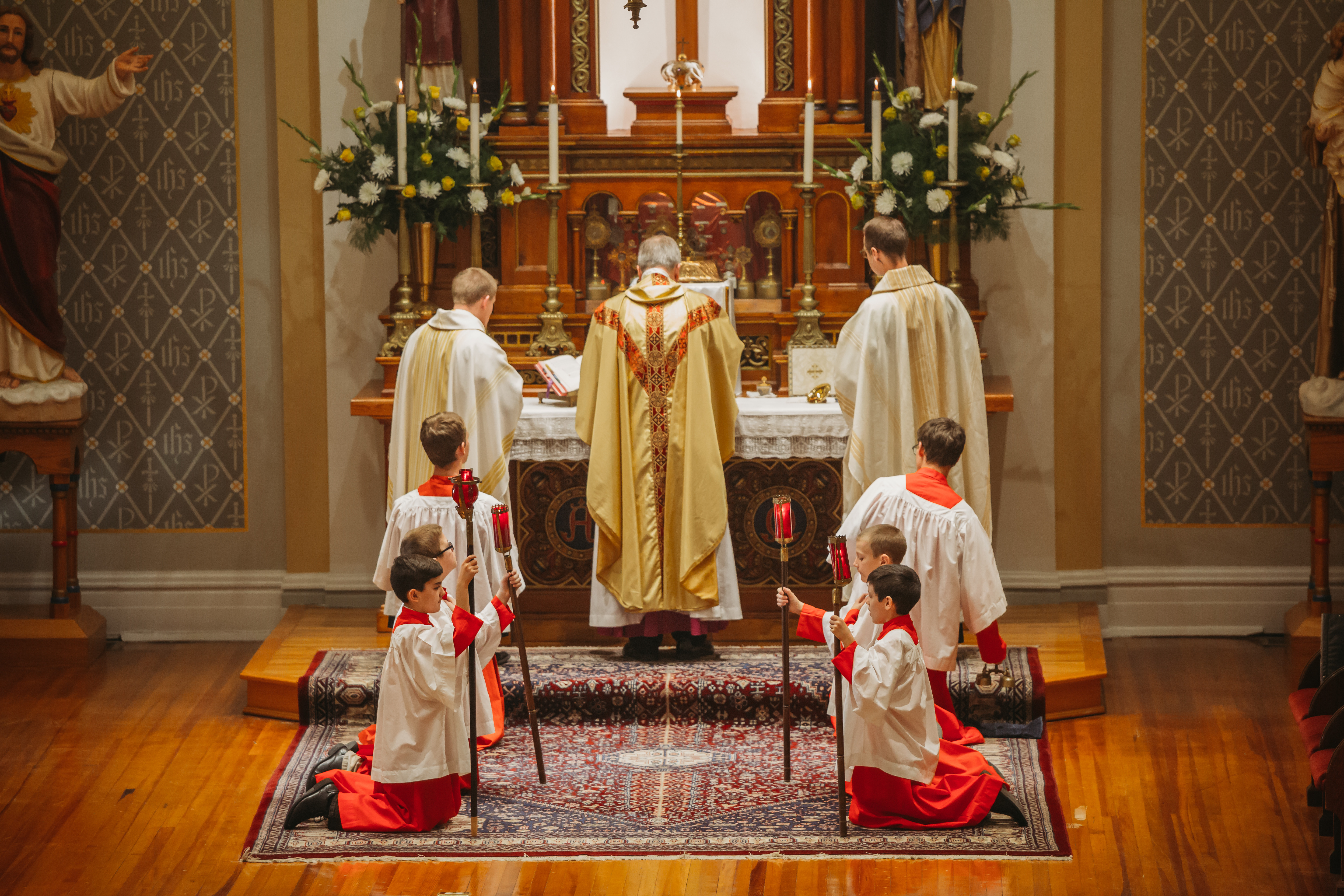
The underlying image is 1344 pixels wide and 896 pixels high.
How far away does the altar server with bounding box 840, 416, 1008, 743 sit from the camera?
5.27 m

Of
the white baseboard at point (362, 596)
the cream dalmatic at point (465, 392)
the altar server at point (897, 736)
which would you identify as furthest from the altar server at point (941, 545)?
the white baseboard at point (362, 596)

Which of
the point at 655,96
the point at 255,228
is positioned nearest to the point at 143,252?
the point at 255,228

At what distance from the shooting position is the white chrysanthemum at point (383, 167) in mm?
6855

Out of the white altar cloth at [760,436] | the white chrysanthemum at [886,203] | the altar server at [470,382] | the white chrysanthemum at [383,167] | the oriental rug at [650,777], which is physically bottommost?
the oriental rug at [650,777]

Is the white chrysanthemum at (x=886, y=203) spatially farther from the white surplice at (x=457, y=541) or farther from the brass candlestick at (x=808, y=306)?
the white surplice at (x=457, y=541)

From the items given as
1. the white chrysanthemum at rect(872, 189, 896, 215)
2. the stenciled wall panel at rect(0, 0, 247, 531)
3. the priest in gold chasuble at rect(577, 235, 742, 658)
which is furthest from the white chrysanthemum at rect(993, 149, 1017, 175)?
the stenciled wall panel at rect(0, 0, 247, 531)

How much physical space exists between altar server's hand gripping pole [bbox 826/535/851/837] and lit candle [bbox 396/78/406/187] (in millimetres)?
2776

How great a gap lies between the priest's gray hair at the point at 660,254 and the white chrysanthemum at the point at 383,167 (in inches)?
50.8

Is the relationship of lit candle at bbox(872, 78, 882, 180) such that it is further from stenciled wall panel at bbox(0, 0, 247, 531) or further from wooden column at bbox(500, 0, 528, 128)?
stenciled wall panel at bbox(0, 0, 247, 531)

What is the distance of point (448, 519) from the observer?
18.4 feet

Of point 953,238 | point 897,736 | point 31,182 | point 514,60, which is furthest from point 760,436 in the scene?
point 31,182

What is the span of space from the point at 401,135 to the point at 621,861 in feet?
11.3

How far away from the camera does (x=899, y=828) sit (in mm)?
5023

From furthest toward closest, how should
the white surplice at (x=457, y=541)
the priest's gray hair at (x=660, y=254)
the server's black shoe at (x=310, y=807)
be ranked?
the priest's gray hair at (x=660, y=254) < the white surplice at (x=457, y=541) < the server's black shoe at (x=310, y=807)
